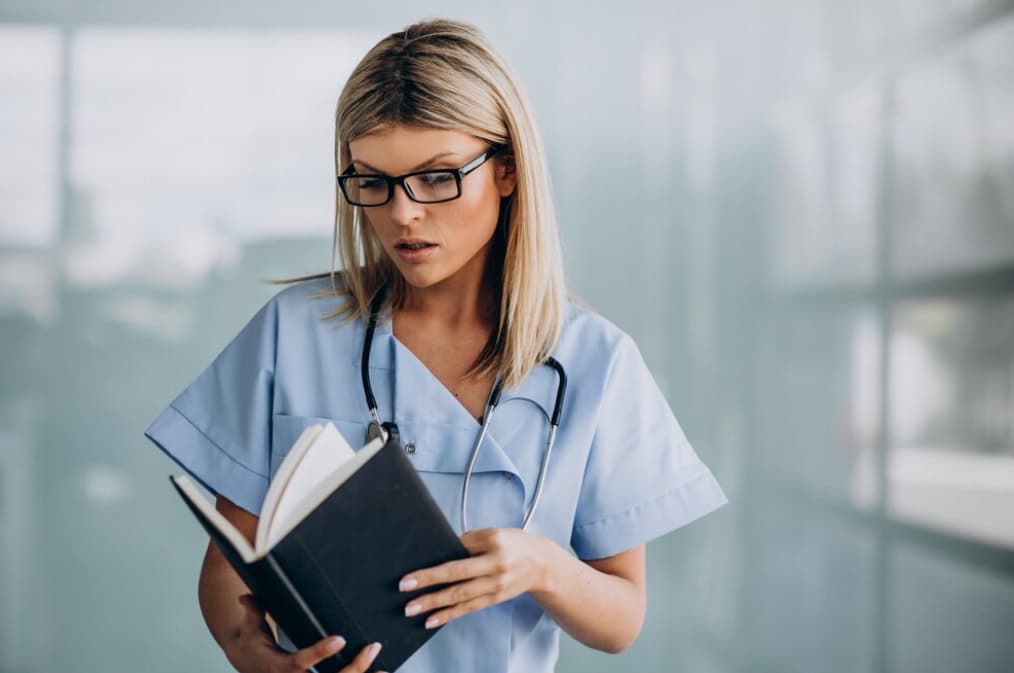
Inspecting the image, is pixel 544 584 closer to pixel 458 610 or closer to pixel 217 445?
pixel 458 610

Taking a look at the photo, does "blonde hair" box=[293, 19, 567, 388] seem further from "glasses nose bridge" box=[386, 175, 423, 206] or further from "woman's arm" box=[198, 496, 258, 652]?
"woman's arm" box=[198, 496, 258, 652]

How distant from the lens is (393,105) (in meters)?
1.11

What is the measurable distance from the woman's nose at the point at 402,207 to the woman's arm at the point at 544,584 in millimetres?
344

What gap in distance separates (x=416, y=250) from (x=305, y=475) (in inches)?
12.8

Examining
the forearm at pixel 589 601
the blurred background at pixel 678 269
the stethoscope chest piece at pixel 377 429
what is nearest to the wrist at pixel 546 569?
the forearm at pixel 589 601

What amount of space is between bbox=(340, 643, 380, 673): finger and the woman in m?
0.13

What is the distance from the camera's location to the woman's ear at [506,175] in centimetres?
121

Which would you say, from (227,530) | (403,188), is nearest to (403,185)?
(403,188)

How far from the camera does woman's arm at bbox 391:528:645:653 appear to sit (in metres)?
0.96

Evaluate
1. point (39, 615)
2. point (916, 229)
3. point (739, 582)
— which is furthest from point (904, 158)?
point (39, 615)

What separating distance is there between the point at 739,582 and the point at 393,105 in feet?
5.72

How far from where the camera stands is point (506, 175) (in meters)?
1.22

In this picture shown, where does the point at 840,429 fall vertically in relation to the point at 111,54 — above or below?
below

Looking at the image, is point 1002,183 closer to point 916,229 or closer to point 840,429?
point 916,229
